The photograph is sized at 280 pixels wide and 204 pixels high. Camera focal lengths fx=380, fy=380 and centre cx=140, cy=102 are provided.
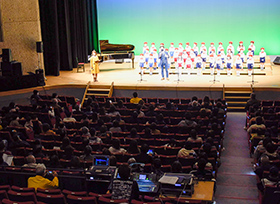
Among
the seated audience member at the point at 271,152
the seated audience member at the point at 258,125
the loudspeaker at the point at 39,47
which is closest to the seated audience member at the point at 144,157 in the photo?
the seated audience member at the point at 271,152

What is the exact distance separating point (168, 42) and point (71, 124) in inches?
480

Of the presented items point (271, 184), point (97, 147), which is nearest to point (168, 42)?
point (97, 147)

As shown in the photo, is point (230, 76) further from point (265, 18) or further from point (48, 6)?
point (48, 6)

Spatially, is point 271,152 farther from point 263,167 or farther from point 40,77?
point 40,77

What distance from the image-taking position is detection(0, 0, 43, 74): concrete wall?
13211mm

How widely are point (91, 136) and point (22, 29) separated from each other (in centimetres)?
769

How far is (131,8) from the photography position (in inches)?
792

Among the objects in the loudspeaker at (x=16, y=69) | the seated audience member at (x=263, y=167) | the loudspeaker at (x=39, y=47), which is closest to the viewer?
the seated audience member at (x=263, y=167)

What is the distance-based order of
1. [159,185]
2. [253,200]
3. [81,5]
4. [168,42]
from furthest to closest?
[168,42], [81,5], [253,200], [159,185]

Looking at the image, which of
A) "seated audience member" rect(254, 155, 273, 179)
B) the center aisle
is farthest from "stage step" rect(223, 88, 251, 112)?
"seated audience member" rect(254, 155, 273, 179)

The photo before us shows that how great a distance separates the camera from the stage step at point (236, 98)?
39.2ft

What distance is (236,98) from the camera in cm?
1222

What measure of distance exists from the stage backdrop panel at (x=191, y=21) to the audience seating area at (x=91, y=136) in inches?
368

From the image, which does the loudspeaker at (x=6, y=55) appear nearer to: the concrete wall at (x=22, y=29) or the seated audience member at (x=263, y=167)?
the concrete wall at (x=22, y=29)
